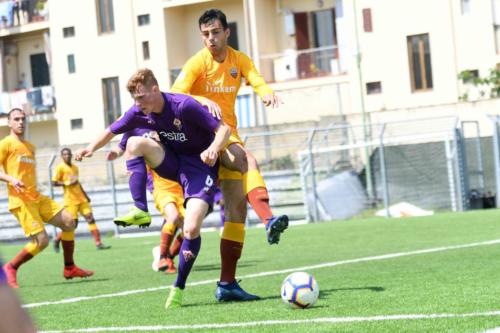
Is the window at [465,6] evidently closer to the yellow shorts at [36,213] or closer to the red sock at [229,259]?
the yellow shorts at [36,213]

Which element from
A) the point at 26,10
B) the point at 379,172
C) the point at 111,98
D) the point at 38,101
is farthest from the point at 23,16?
the point at 379,172

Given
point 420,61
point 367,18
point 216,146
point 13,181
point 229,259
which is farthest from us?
point 420,61

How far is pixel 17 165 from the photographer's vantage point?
12.9 metres

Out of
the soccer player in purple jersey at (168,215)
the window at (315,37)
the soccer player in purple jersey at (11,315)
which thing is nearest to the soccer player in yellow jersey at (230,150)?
the soccer player in purple jersey at (168,215)

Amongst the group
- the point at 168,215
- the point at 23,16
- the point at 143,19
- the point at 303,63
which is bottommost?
the point at 168,215

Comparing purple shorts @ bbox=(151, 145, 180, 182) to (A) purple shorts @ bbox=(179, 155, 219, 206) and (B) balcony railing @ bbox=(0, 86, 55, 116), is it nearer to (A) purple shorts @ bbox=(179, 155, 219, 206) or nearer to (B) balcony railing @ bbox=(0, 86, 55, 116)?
(A) purple shorts @ bbox=(179, 155, 219, 206)

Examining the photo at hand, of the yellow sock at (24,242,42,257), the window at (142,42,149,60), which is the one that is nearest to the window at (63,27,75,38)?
the window at (142,42,149,60)

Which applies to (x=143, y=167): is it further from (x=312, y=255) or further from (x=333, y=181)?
(x=333, y=181)

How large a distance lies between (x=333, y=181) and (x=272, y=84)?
12.1 meters

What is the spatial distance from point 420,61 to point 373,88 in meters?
1.86

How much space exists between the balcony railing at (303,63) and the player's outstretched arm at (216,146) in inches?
1257

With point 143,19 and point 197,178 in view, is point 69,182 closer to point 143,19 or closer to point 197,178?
point 197,178

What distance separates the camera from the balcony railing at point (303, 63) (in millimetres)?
39906

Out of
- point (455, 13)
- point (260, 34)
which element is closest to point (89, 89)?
point (260, 34)
